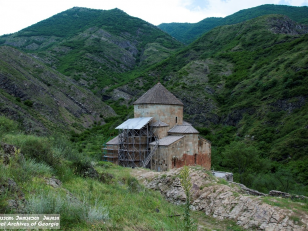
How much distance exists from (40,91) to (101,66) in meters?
41.1

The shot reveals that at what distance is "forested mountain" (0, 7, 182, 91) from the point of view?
7350cm

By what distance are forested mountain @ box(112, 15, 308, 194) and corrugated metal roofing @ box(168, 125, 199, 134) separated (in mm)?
7309

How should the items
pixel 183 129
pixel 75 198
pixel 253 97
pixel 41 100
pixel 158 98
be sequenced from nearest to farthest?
pixel 75 198 < pixel 183 129 < pixel 158 98 < pixel 41 100 < pixel 253 97

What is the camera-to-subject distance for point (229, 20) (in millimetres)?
139500

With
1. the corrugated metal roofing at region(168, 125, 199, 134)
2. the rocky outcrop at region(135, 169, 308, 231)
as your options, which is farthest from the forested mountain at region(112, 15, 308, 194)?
the rocky outcrop at region(135, 169, 308, 231)

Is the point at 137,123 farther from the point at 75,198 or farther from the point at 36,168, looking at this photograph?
the point at 75,198

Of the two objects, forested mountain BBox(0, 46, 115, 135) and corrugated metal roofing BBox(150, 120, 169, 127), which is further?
forested mountain BBox(0, 46, 115, 135)

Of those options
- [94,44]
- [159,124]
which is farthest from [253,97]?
[94,44]

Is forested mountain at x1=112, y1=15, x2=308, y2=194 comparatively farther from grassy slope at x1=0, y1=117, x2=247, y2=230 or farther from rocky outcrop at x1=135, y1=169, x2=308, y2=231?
grassy slope at x1=0, y1=117, x2=247, y2=230

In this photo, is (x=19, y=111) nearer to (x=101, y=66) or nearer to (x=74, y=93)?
(x=74, y=93)

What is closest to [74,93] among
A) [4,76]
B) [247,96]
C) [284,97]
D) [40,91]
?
[40,91]

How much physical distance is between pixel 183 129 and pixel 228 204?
13392mm

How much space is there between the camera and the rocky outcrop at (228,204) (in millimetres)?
8188

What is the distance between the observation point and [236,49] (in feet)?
224
